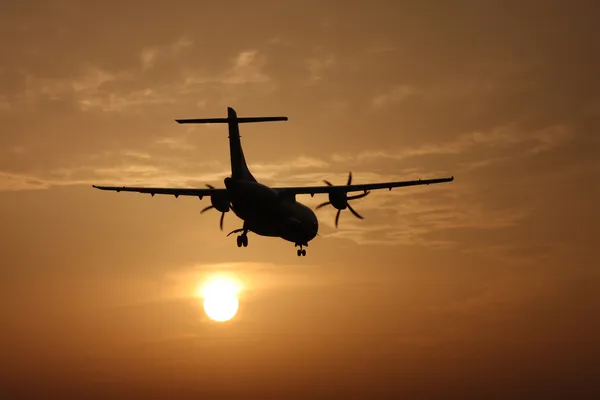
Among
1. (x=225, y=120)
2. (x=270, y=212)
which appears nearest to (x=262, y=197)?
(x=270, y=212)

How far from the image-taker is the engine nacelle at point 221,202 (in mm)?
67000

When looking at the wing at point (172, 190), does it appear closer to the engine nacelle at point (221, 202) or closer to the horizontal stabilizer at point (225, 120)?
the engine nacelle at point (221, 202)

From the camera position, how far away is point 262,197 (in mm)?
62719

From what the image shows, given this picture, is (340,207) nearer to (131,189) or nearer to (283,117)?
(283,117)

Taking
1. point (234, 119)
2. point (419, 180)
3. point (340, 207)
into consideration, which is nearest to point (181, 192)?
point (234, 119)

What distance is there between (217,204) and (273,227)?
4948 mm

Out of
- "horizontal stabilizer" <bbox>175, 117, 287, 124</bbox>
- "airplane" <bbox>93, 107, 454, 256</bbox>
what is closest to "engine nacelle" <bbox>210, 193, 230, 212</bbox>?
"airplane" <bbox>93, 107, 454, 256</bbox>

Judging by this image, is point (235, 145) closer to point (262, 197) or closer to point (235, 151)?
point (235, 151)

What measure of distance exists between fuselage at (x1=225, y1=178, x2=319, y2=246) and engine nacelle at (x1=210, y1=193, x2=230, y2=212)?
198 cm

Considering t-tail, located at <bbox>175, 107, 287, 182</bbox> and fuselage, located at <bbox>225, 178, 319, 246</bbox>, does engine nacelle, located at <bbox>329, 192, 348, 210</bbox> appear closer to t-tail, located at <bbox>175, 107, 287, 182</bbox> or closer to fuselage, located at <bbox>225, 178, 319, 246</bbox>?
fuselage, located at <bbox>225, 178, 319, 246</bbox>

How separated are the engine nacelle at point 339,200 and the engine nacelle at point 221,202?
7.49m

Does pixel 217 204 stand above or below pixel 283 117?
below

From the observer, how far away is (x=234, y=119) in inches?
2564

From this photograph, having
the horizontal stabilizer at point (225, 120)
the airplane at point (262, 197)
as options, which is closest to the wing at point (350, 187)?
the airplane at point (262, 197)
